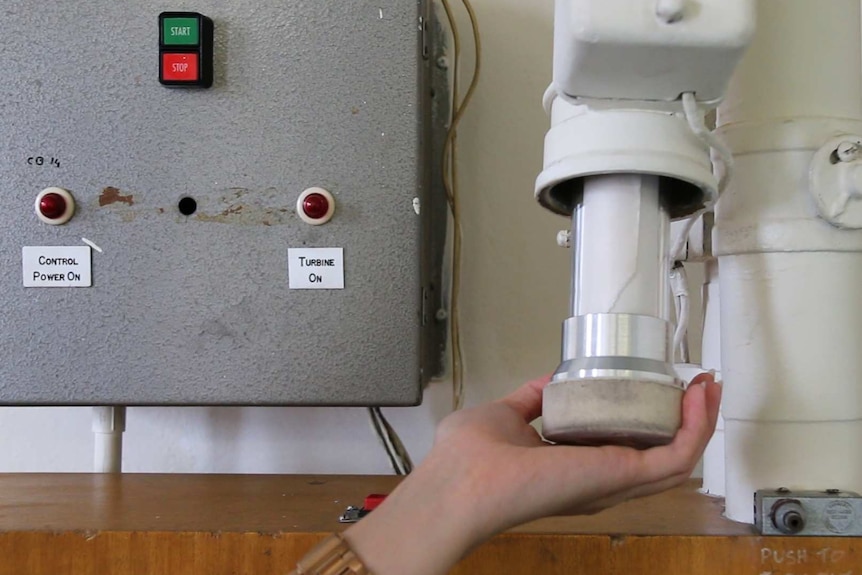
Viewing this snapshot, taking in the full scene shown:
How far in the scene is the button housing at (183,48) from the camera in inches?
26.0

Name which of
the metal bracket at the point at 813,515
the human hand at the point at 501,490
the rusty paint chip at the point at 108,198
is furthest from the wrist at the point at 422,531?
the rusty paint chip at the point at 108,198

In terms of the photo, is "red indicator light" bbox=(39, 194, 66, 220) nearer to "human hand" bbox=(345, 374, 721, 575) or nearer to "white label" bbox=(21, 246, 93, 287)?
"white label" bbox=(21, 246, 93, 287)

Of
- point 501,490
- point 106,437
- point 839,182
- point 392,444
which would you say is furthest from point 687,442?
point 106,437

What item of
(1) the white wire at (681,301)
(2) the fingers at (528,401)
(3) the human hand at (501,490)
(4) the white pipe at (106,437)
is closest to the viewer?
(3) the human hand at (501,490)

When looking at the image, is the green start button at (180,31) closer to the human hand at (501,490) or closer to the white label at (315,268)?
the white label at (315,268)

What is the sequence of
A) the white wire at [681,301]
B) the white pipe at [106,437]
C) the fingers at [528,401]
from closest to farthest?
the fingers at [528,401] < the white wire at [681,301] < the white pipe at [106,437]

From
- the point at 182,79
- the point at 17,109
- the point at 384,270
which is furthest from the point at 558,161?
the point at 17,109

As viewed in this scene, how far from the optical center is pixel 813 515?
473 mm

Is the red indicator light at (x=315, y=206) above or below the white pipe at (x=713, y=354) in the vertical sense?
above

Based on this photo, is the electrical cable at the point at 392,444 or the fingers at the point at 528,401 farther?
the electrical cable at the point at 392,444

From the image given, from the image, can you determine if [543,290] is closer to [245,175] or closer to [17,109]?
[245,175]

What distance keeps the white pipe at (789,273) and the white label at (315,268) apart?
1.11 feet

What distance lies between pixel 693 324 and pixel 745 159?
0.39 m

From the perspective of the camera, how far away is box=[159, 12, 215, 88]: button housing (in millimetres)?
662
